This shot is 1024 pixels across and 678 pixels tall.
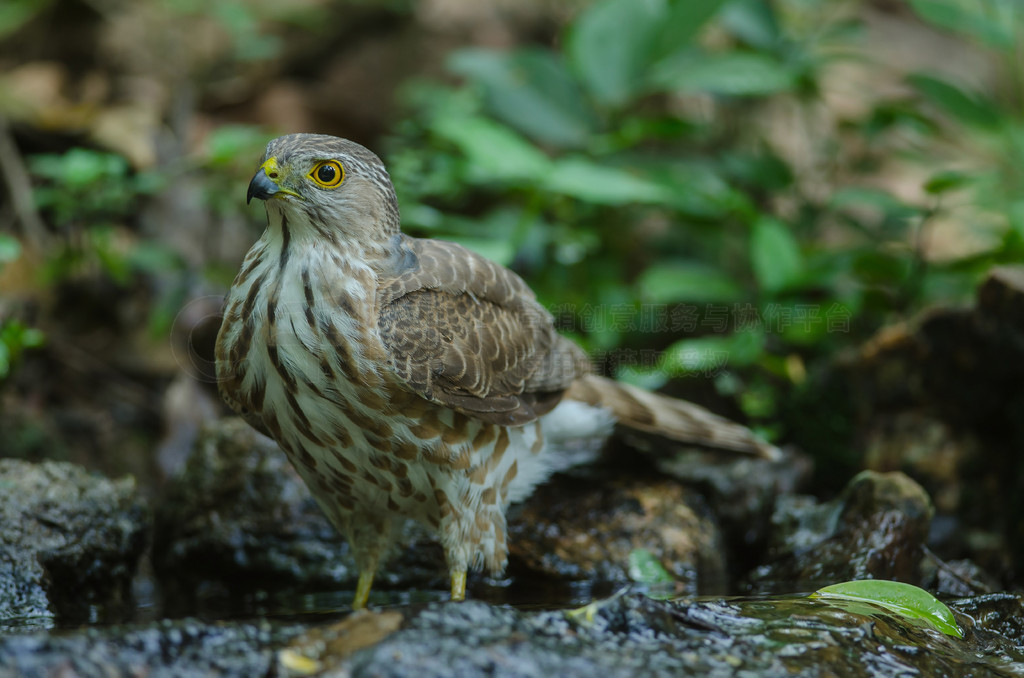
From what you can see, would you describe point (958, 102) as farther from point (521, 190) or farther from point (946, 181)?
point (521, 190)

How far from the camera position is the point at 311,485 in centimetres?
426

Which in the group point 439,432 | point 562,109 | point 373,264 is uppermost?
point 562,109

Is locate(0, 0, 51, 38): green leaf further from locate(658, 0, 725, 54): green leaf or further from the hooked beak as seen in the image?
the hooked beak

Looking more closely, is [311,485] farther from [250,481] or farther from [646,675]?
[646,675]

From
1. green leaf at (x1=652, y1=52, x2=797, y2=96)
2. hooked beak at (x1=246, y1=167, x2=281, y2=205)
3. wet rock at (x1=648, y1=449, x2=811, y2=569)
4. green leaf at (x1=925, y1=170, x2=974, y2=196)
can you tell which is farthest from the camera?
green leaf at (x1=652, y1=52, x2=797, y2=96)

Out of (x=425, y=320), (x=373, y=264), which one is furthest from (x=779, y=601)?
(x=373, y=264)

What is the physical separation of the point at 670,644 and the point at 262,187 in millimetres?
2304

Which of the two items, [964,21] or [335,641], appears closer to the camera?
[335,641]

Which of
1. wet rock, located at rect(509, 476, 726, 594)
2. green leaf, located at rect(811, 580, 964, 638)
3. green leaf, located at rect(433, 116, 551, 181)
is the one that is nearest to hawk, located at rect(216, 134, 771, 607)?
wet rock, located at rect(509, 476, 726, 594)

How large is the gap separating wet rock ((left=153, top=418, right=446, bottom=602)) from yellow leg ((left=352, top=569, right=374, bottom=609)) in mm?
524

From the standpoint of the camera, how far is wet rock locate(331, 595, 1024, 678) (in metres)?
2.59

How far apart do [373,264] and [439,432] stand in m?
0.81

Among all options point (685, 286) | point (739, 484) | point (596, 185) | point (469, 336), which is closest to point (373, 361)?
point (469, 336)

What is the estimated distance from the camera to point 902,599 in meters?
3.51
